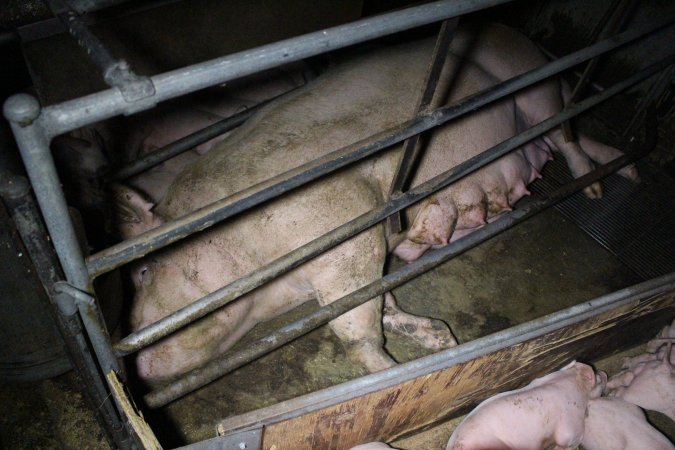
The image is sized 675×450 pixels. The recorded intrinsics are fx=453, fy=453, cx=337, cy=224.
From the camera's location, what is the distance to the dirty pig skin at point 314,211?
7.25 feet

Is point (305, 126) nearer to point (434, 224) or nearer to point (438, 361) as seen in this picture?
point (434, 224)

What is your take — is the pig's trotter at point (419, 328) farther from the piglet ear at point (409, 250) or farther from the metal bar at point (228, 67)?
the metal bar at point (228, 67)

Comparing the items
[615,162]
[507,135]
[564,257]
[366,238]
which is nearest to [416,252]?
[366,238]

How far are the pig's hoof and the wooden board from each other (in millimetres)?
404

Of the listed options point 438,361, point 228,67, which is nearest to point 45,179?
point 228,67

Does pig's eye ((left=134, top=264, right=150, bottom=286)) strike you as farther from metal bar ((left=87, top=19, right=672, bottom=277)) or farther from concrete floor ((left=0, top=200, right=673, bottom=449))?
metal bar ((left=87, top=19, right=672, bottom=277))

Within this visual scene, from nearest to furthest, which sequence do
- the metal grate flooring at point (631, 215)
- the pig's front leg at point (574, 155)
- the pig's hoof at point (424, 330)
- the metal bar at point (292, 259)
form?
the metal bar at point (292, 259), the pig's hoof at point (424, 330), the metal grate flooring at point (631, 215), the pig's front leg at point (574, 155)

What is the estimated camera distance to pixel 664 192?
3830 mm

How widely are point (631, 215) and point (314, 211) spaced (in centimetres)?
287

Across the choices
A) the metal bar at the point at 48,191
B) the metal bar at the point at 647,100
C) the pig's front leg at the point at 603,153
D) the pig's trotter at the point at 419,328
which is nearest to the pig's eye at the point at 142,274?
the metal bar at the point at 48,191

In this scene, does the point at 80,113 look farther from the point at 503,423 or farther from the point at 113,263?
the point at 503,423

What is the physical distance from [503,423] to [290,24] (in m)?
3.34

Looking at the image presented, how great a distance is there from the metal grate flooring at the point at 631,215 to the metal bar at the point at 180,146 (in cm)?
239

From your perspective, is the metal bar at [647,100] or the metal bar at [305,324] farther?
the metal bar at [647,100]
